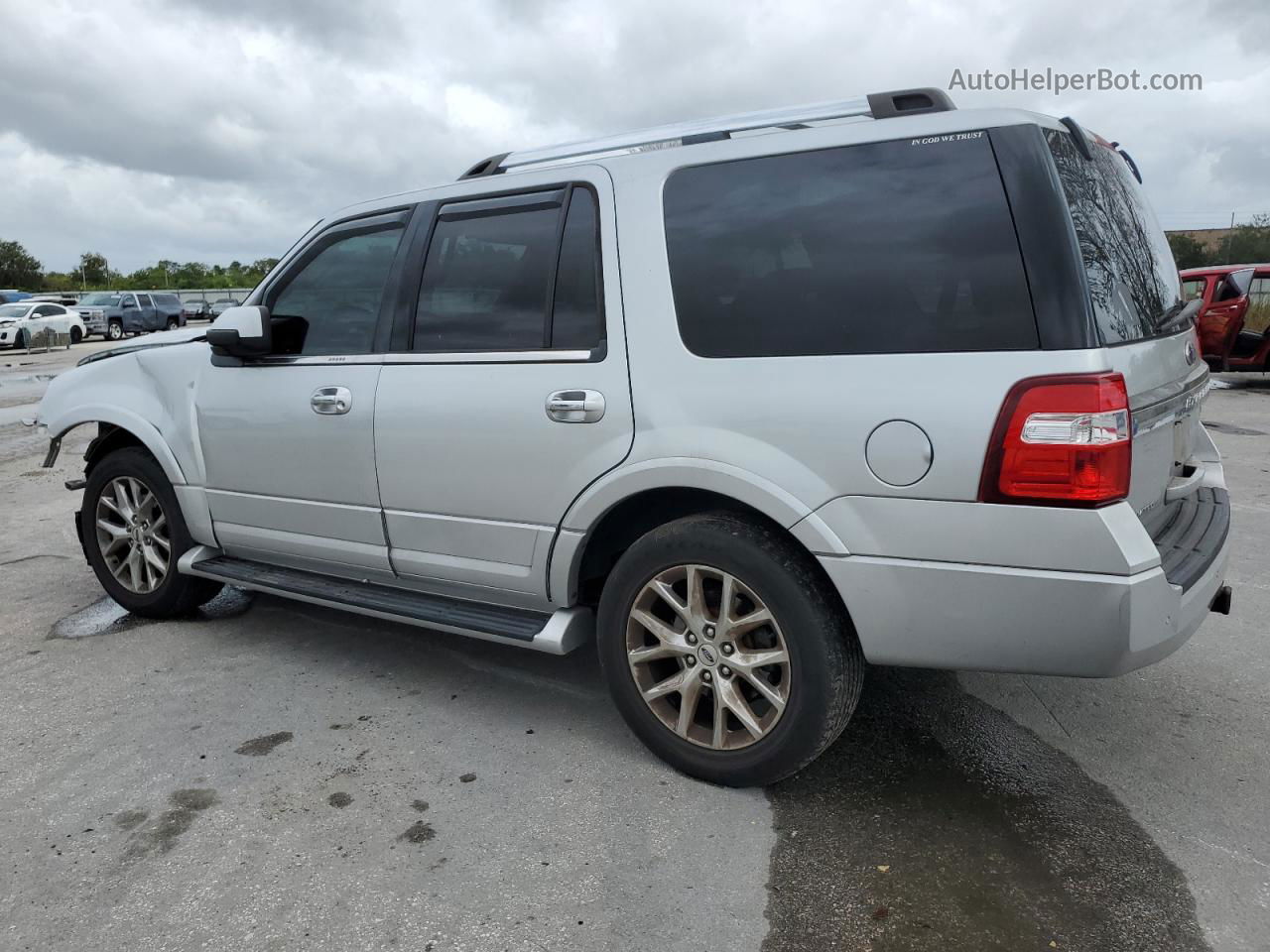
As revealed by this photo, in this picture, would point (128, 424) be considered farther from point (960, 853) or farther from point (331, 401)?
point (960, 853)

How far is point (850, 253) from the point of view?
2660mm

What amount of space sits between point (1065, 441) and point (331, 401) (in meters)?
2.58

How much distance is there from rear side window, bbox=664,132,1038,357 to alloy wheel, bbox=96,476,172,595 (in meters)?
2.95

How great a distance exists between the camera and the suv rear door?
249 cm

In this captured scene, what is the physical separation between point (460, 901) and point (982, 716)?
6.46 feet

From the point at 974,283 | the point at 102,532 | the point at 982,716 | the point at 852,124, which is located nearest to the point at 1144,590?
the point at 974,283

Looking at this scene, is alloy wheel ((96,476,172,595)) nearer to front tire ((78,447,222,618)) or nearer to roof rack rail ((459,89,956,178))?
front tire ((78,447,222,618))

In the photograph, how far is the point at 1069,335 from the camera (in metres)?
2.35

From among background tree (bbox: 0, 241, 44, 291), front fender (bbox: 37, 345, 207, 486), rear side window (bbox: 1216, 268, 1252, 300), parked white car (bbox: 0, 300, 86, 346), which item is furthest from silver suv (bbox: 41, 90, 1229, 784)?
background tree (bbox: 0, 241, 44, 291)

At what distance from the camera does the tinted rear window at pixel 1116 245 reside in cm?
249

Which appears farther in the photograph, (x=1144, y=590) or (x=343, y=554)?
(x=343, y=554)

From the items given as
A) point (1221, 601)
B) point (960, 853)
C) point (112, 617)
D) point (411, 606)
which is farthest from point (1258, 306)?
point (112, 617)

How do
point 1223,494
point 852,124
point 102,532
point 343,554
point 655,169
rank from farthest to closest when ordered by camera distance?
point 102,532
point 343,554
point 1223,494
point 655,169
point 852,124

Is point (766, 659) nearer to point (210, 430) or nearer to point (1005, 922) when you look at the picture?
point (1005, 922)
